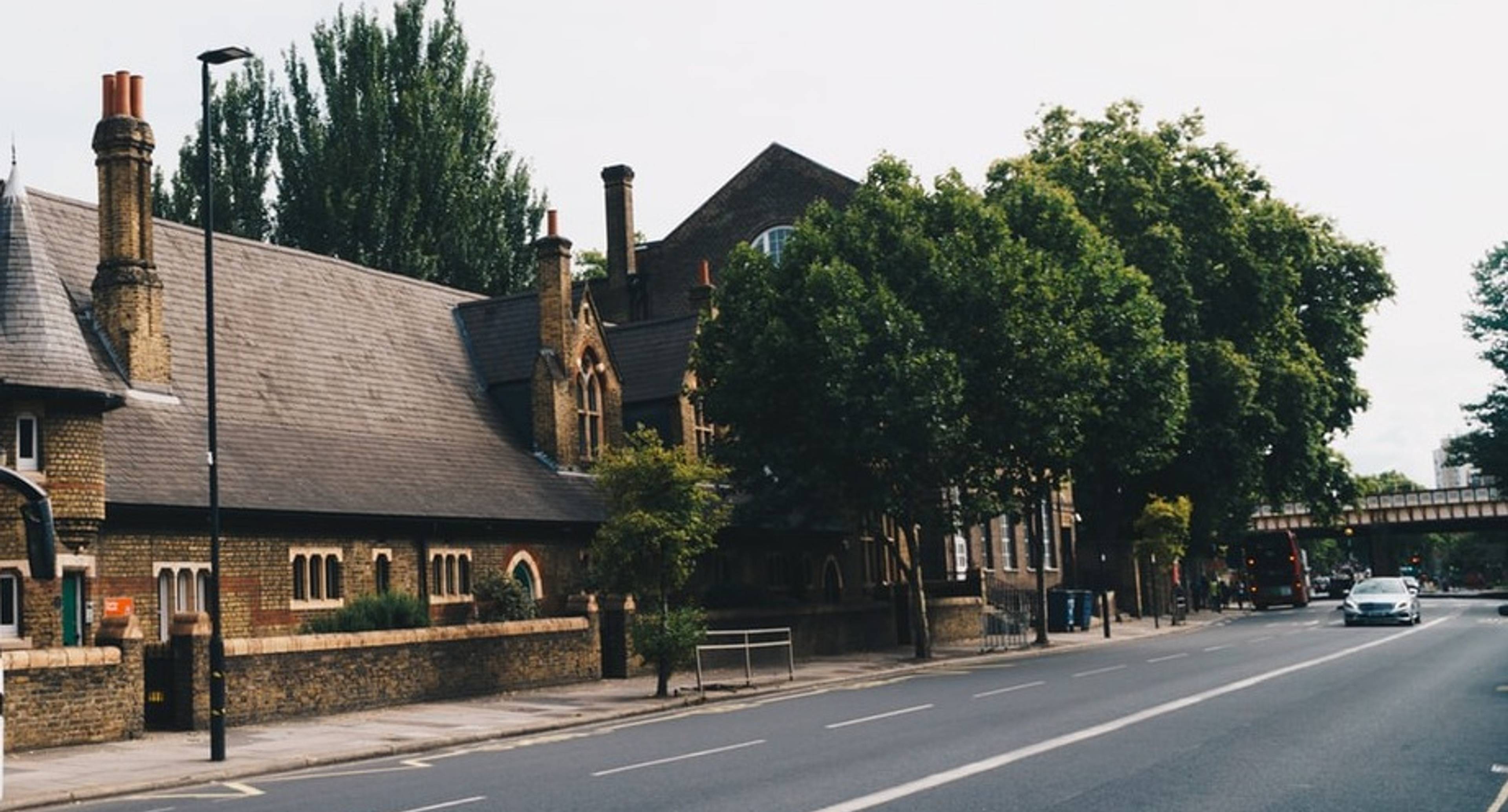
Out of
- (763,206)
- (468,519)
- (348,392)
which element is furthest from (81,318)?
(763,206)

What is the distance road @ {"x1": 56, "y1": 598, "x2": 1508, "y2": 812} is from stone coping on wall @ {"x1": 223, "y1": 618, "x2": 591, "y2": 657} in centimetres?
491

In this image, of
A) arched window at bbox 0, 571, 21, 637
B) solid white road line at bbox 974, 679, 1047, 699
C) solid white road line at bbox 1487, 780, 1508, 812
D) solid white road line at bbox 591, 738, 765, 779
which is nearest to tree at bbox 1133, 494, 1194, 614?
solid white road line at bbox 974, 679, 1047, 699

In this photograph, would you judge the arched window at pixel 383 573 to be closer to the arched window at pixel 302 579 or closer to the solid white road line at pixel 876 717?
the arched window at pixel 302 579

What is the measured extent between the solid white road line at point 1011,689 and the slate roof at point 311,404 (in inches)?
461

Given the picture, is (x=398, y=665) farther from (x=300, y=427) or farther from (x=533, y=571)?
(x=533, y=571)

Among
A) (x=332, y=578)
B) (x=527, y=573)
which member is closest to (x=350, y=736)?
(x=332, y=578)

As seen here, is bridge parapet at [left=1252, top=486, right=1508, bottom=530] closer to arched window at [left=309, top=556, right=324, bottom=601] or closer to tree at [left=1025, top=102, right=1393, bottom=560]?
tree at [left=1025, top=102, right=1393, bottom=560]

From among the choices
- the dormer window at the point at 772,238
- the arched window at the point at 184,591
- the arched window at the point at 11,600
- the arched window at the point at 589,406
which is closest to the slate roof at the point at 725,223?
the dormer window at the point at 772,238

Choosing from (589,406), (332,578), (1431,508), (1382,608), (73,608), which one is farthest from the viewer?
(1431,508)

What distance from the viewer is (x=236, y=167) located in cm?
5494

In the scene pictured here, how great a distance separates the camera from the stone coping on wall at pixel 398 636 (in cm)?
2314

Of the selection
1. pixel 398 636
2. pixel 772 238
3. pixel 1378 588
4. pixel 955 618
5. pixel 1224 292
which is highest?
pixel 772 238

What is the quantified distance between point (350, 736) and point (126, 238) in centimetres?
1199

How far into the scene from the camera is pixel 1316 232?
64375 mm
